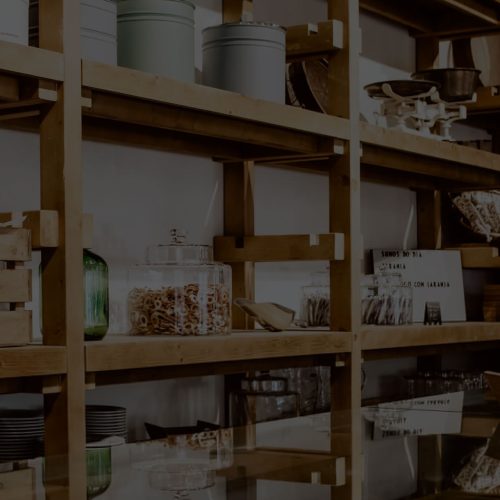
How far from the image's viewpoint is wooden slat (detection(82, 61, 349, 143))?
2.07 m

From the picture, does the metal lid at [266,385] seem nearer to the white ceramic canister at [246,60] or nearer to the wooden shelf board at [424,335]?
the wooden shelf board at [424,335]

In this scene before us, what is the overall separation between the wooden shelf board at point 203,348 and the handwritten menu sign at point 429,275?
102cm

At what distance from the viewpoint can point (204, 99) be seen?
231cm

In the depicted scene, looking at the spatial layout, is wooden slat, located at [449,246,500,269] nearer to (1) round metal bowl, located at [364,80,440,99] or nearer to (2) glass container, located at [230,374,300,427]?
(1) round metal bowl, located at [364,80,440,99]

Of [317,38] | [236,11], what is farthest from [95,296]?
[236,11]

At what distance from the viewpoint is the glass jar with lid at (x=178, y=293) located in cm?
244

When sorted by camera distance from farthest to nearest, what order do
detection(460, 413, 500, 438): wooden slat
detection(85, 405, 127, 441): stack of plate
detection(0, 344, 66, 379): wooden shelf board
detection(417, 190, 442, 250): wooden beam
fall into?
detection(417, 190, 442, 250): wooden beam, detection(85, 405, 127, 441): stack of plate, detection(0, 344, 66, 379): wooden shelf board, detection(460, 413, 500, 438): wooden slat


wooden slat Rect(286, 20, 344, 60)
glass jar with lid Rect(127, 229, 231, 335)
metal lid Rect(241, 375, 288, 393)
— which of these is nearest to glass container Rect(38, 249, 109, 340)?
glass jar with lid Rect(127, 229, 231, 335)

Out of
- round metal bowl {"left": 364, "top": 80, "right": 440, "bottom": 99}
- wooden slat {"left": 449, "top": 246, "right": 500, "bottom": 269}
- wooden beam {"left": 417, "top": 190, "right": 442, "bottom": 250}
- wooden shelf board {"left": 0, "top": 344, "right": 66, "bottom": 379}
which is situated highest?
round metal bowl {"left": 364, "top": 80, "right": 440, "bottom": 99}

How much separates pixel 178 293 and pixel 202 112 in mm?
433

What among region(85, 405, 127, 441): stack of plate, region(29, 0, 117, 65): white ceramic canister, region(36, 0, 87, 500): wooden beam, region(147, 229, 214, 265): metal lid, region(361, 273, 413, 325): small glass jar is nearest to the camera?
region(36, 0, 87, 500): wooden beam

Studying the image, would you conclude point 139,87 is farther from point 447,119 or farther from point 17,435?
point 447,119

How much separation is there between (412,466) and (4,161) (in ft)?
5.29

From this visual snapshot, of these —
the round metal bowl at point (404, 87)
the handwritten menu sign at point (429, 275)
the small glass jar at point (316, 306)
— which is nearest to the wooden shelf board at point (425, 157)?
the round metal bowl at point (404, 87)
